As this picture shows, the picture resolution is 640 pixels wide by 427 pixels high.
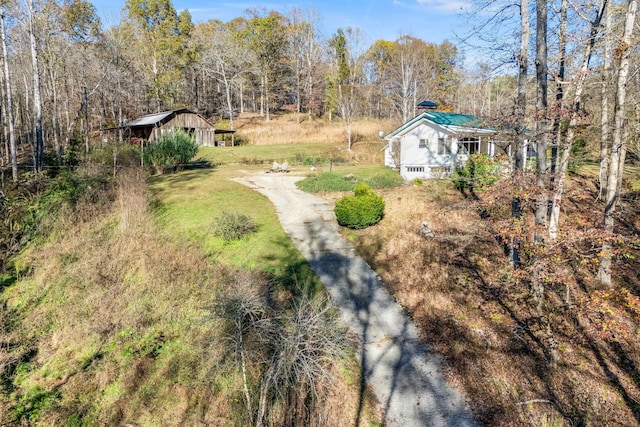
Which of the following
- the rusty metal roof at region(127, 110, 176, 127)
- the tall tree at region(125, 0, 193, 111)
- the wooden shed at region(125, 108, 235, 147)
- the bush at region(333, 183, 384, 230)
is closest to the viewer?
the bush at region(333, 183, 384, 230)

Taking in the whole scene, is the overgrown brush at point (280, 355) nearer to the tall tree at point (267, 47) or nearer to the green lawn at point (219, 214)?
the green lawn at point (219, 214)

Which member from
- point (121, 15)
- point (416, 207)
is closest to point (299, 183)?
point (416, 207)

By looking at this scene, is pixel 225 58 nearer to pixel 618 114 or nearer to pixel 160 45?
pixel 160 45

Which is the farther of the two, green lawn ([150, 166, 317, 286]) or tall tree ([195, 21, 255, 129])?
tall tree ([195, 21, 255, 129])

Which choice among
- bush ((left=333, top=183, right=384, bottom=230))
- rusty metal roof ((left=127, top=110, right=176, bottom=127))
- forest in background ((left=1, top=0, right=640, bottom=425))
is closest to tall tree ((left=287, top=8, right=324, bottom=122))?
forest in background ((left=1, top=0, right=640, bottom=425))

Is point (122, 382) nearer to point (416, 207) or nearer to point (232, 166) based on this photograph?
point (416, 207)

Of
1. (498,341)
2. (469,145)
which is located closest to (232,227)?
(498,341)

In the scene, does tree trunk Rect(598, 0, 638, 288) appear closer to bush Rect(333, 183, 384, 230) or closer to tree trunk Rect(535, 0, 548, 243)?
tree trunk Rect(535, 0, 548, 243)
